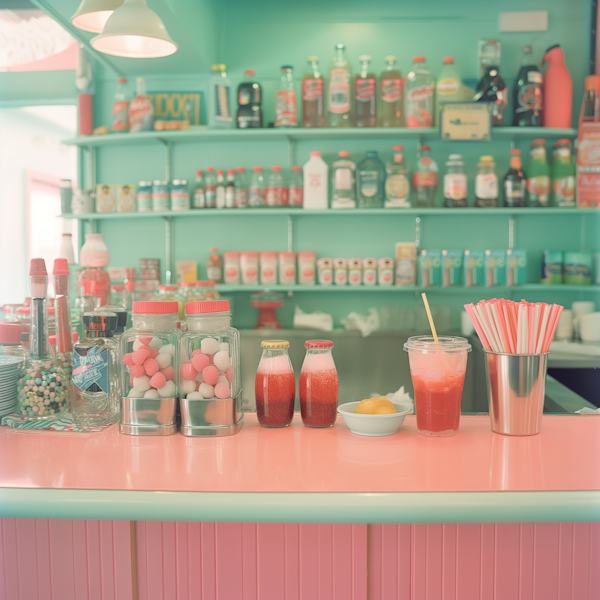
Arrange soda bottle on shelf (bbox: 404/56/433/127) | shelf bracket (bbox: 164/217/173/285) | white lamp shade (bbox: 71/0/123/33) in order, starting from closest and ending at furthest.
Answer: white lamp shade (bbox: 71/0/123/33)
soda bottle on shelf (bbox: 404/56/433/127)
shelf bracket (bbox: 164/217/173/285)

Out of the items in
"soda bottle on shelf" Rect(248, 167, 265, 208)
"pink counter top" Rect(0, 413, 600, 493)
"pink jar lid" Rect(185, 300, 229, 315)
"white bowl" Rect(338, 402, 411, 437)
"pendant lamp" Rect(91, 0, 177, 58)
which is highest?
"pendant lamp" Rect(91, 0, 177, 58)

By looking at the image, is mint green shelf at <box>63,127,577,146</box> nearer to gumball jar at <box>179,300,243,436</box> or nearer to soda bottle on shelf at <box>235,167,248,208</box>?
soda bottle on shelf at <box>235,167,248,208</box>

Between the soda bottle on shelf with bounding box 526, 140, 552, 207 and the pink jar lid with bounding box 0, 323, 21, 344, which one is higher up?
the soda bottle on shelf with bounding box 526, 140, 552, 207

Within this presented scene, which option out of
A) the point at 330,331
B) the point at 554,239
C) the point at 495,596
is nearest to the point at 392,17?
the point at 554,239

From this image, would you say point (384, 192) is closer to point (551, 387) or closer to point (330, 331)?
point (330, 331)

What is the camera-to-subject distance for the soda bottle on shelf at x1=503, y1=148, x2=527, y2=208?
2.97 metres

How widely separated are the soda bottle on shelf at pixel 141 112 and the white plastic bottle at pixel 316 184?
3.22ft

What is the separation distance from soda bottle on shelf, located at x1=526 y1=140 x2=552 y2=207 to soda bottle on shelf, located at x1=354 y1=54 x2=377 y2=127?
0.93 m

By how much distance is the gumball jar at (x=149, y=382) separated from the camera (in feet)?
3.67

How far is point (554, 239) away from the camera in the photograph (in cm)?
319

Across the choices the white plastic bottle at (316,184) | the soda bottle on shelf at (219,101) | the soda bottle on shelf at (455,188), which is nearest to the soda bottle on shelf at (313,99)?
the white plastic bottle at (316,184)

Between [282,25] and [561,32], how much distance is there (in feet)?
5.43

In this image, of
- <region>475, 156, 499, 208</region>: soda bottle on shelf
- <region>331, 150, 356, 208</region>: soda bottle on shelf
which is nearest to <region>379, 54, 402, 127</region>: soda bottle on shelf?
<region>331, 150, 356, 208</region>: soda bottle on shelf

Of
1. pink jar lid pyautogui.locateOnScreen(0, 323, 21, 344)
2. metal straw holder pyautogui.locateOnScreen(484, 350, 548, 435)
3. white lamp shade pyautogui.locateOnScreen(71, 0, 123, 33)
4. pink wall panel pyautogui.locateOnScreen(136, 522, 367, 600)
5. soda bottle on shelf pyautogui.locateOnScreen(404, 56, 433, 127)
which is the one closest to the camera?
pink wall panel pyautogui.locateOnScreen(136, 522, 367, 600)
